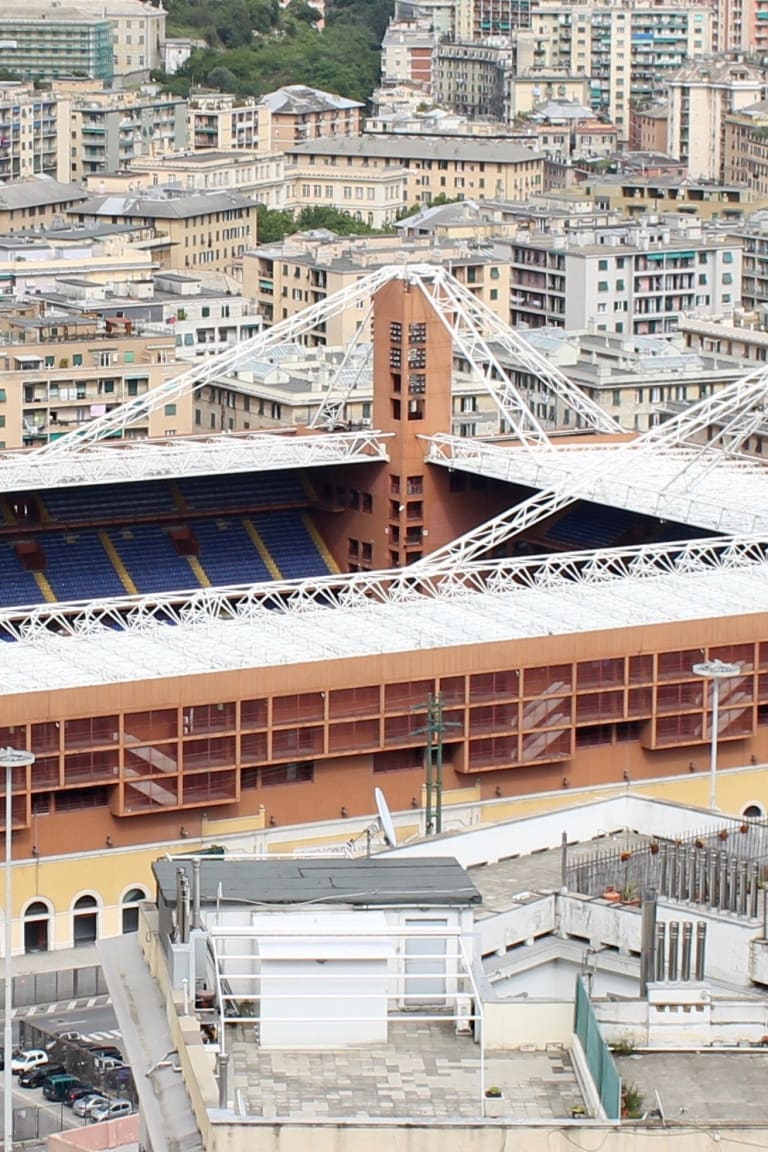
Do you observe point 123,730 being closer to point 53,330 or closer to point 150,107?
point 53,330

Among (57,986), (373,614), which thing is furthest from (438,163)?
(57,986)

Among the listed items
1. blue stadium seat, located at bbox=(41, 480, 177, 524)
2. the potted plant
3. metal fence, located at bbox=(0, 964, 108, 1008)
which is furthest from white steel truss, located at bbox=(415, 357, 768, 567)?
the potted plant

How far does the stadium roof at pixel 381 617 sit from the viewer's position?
6172 centimetres

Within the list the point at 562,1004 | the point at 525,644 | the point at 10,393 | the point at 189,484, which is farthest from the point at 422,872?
the point at 10,393

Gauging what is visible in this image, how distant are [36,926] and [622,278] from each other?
77467 mm

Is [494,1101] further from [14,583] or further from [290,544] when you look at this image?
[290,544]

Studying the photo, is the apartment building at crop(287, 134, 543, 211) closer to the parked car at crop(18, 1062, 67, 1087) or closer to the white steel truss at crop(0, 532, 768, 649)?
the white steel truss at crop(0, 532, 768, 649)

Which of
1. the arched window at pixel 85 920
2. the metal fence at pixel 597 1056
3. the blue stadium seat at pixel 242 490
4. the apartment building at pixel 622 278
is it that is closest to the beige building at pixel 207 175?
the apartment building at pixel 622 278

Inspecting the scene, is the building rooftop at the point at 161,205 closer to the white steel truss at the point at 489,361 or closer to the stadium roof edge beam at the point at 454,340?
the white steel truss at the point at 489,361

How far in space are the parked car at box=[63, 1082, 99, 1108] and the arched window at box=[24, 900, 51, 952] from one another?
32.4ft

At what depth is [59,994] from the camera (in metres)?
57.3

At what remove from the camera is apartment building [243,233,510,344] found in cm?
12962

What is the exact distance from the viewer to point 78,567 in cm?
8325

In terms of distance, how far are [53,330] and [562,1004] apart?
77.5 meters
